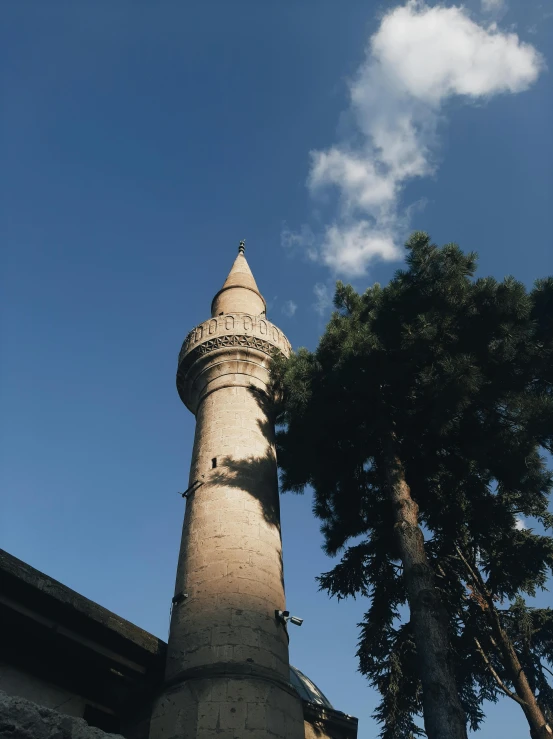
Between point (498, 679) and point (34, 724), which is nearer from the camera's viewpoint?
point (34, 724)

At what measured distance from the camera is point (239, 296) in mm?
18297

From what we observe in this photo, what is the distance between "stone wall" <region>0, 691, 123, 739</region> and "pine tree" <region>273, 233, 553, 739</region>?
313 inches

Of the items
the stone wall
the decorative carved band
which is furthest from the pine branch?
the stone wall

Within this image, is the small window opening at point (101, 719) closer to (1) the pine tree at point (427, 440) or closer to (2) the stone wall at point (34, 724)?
(1) the pine tree at point (427, 440)

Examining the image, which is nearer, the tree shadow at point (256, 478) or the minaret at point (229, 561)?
the minaret at point (229, 561)

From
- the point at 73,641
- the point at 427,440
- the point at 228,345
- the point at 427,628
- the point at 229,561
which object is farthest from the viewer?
the point at 228,345

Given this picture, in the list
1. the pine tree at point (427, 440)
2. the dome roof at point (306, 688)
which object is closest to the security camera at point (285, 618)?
the pine tree at point (427, 440)

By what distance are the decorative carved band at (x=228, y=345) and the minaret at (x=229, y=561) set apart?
0.03 meters

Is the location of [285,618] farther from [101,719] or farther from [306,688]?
[306,688]

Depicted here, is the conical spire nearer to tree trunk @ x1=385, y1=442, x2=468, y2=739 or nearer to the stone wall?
tree trunk @ x1=385, y1=442, x2=468, y2=739

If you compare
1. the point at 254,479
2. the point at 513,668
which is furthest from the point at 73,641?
the point at 513,668

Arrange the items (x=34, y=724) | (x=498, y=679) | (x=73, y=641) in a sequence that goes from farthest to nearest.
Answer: (x=498, y=679) < (x=73, y=641) < (x=34, y=724)

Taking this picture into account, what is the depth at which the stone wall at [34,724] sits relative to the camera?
404 centimetres

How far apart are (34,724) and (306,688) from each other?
13125 mm
